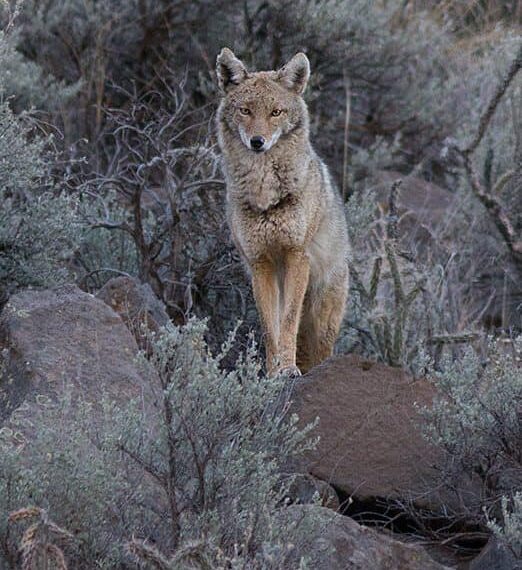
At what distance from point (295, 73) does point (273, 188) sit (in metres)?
0.72

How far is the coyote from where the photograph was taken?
661 cm

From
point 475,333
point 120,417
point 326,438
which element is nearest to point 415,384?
point 326,438

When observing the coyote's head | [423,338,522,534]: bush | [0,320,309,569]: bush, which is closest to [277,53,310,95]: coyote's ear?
the coyote's head

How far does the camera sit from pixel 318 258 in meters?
7.03

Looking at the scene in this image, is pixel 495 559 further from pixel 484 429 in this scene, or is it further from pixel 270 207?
pixel 270 207

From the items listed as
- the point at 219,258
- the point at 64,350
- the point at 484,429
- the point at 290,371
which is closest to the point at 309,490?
the point at 484,429

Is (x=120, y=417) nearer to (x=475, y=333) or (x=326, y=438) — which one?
(x=326, y=438)

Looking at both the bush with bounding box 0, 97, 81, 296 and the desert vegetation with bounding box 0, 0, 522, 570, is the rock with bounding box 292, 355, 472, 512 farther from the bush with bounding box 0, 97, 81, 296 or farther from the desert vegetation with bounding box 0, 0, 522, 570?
the bush with bounding box 0, 97, 81, 296

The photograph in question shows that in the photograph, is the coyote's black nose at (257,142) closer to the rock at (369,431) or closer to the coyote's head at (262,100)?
the coyote's head at (262,100)

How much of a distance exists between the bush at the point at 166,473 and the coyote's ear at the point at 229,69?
3.10 m

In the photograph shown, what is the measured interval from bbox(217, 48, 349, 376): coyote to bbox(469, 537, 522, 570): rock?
227 cm

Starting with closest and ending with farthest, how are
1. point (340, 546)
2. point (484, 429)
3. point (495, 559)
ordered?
point (340, 546) → point (495, 559) → point (484, 429)

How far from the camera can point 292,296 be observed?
6715 millimetres

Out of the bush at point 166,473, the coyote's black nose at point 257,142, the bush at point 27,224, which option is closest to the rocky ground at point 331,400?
the bush at point 166,473
